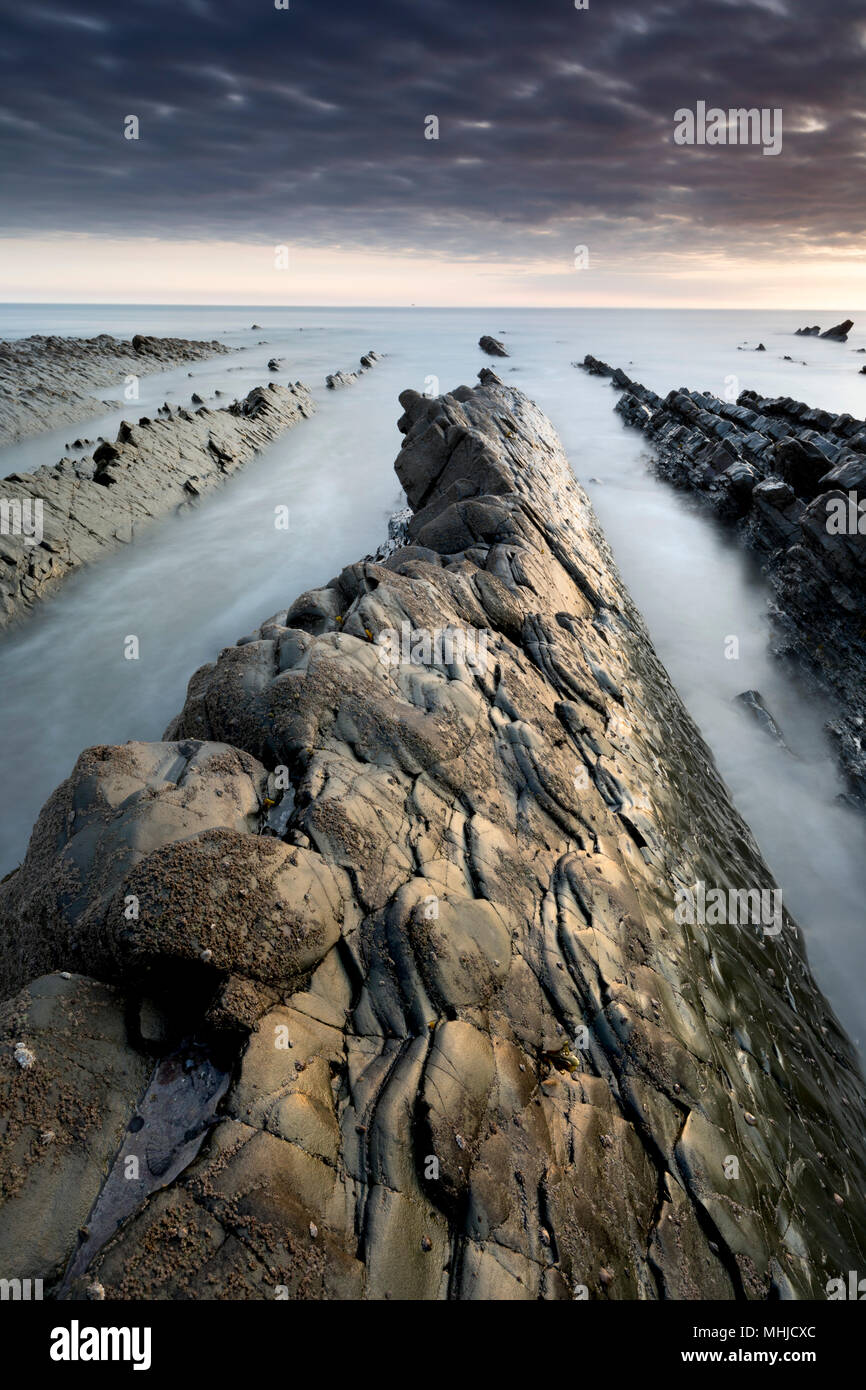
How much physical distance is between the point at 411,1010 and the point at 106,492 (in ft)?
99.7

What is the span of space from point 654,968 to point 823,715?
1703 centimetres

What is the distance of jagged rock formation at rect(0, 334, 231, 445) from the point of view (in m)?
44.0

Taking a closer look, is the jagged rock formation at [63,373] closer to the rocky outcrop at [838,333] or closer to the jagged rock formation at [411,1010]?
the jagged rock formation at [411,1010]

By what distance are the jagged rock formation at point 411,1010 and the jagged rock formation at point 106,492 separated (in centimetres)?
1794

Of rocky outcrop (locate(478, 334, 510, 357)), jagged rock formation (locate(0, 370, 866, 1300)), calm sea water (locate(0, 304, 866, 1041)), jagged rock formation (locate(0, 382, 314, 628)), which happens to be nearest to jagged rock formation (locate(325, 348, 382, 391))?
calm sea water (locate(0, 304, 866, 1041))

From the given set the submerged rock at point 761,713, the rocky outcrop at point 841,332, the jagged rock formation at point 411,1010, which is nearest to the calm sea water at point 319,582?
the submerged rock at point 761,713

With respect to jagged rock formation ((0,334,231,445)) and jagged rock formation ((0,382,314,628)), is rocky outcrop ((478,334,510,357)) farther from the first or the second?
jagged rock formation ((0,382,314,628))

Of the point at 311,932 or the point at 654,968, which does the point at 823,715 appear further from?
the point at 311,932

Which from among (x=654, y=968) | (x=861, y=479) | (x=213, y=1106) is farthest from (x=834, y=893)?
(x=213, y=1106)

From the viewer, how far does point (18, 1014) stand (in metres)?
5.15

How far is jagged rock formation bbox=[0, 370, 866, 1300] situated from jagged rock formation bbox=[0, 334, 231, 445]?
45.4 m

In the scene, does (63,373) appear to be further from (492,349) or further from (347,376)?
(492,349)

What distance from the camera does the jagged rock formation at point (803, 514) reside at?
68.4 feet
